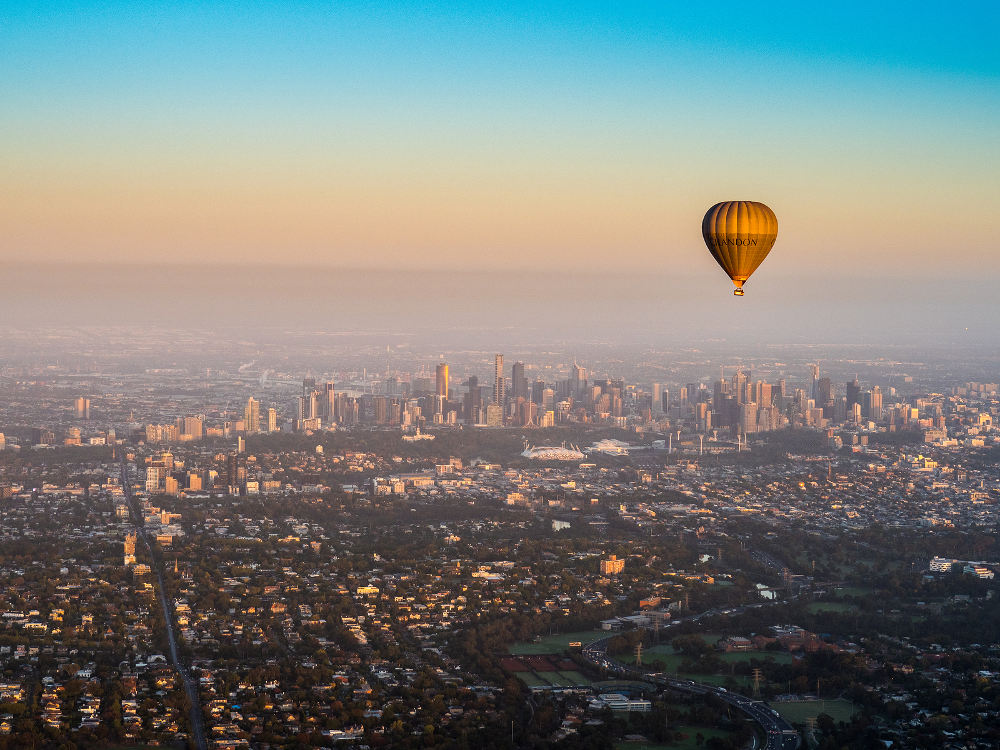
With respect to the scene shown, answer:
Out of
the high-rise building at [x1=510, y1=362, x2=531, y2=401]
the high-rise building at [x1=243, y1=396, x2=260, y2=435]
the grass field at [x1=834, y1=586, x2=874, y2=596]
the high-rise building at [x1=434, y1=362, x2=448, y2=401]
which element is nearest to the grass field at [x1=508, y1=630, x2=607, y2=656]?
the grass field at [x1=834, y1=586, x2=874, y2=596]

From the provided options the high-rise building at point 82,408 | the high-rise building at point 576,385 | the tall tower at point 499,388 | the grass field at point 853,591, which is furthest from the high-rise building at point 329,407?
the grass field at point 853,591

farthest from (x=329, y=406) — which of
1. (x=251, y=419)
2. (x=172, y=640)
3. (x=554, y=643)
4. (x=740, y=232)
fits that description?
(x=740, y=232)

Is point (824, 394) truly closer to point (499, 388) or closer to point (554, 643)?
point (499, 388)

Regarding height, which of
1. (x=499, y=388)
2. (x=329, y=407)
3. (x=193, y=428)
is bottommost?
(x=193, y=428)

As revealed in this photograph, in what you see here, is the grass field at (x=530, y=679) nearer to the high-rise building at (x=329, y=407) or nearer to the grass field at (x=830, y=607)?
the grass field at (x=830, y=607)

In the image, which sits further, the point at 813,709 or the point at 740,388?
the point at 740,388

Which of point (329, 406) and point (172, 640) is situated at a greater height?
point (329, 406)

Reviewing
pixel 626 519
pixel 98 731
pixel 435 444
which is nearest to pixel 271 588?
pixel 98 731
